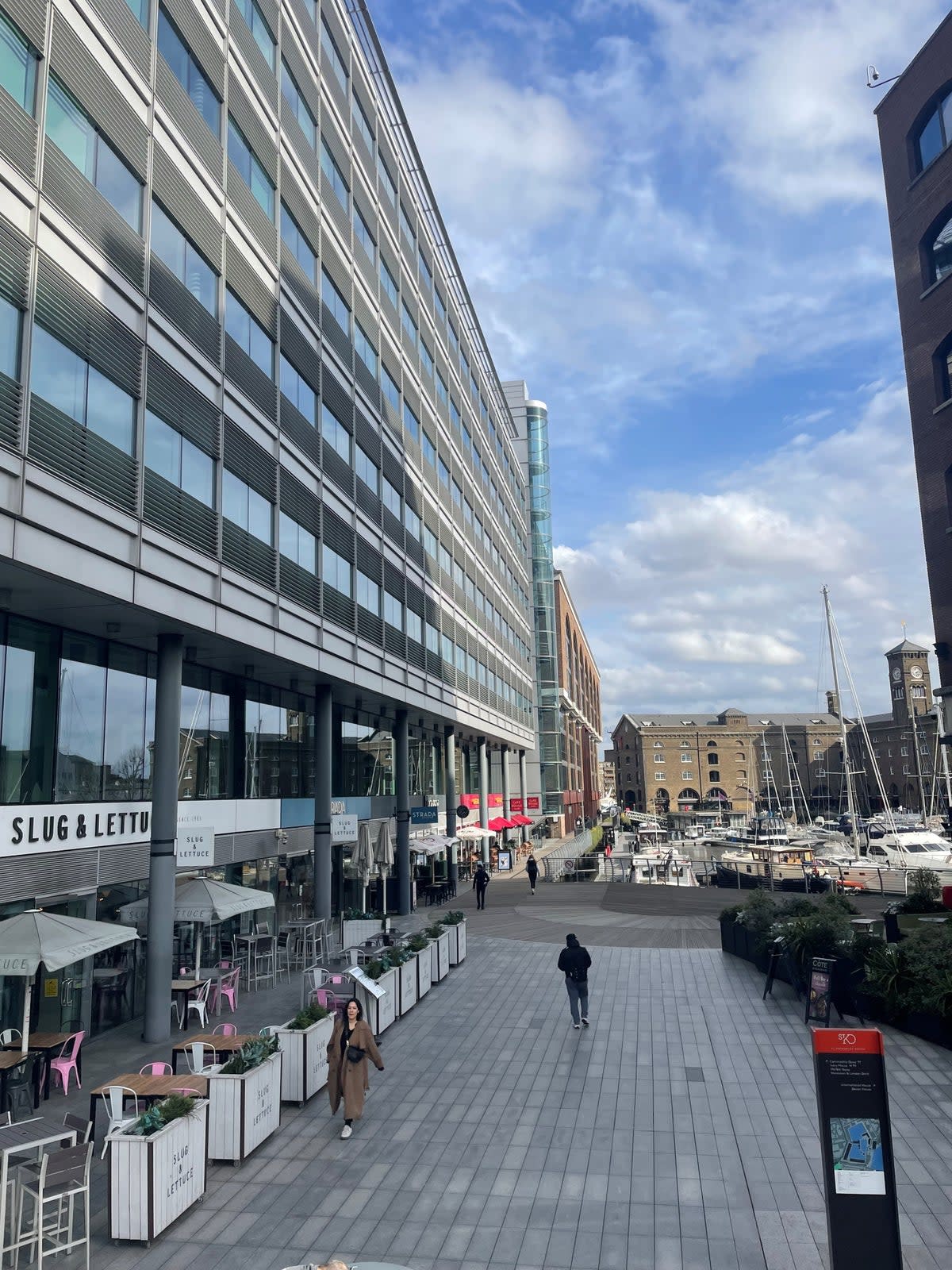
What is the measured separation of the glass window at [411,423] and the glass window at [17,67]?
20530 millimetres

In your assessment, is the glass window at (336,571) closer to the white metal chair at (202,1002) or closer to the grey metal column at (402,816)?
the grey metal column at (402,816)

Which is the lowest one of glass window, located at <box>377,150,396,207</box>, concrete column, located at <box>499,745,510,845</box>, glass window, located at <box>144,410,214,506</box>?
concrete column, located at <box>499,745,510,845</box>

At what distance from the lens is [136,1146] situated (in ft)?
24.8

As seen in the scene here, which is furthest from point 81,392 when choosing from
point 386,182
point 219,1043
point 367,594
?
point 386,182

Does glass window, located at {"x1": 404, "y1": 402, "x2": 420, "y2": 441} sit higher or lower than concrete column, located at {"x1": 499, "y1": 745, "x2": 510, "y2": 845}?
higher

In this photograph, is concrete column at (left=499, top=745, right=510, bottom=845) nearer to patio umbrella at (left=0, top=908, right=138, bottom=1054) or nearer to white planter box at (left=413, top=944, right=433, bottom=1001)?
white planter box at (left=413, top=944, right=433, bottom=1001)

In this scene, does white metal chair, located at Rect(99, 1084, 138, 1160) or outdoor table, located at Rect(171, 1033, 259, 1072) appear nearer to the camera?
white metal chair, located at Rect(99, 1084, 138, 1160)

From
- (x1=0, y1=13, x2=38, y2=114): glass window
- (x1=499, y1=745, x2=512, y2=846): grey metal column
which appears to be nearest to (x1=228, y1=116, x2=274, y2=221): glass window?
(x1=0, y1=13, x2=38, y2=114): glass window

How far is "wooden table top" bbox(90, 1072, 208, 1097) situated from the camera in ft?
30.1

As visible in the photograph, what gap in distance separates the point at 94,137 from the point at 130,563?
6637 mm

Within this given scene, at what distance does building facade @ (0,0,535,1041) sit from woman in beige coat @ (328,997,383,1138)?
5725 millimetres

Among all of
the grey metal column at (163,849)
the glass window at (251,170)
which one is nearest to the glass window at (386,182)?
the glass window at (251,170)

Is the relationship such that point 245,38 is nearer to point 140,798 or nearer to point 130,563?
point 130,563

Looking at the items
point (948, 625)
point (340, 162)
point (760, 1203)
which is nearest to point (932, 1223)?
point (760, 1203)
